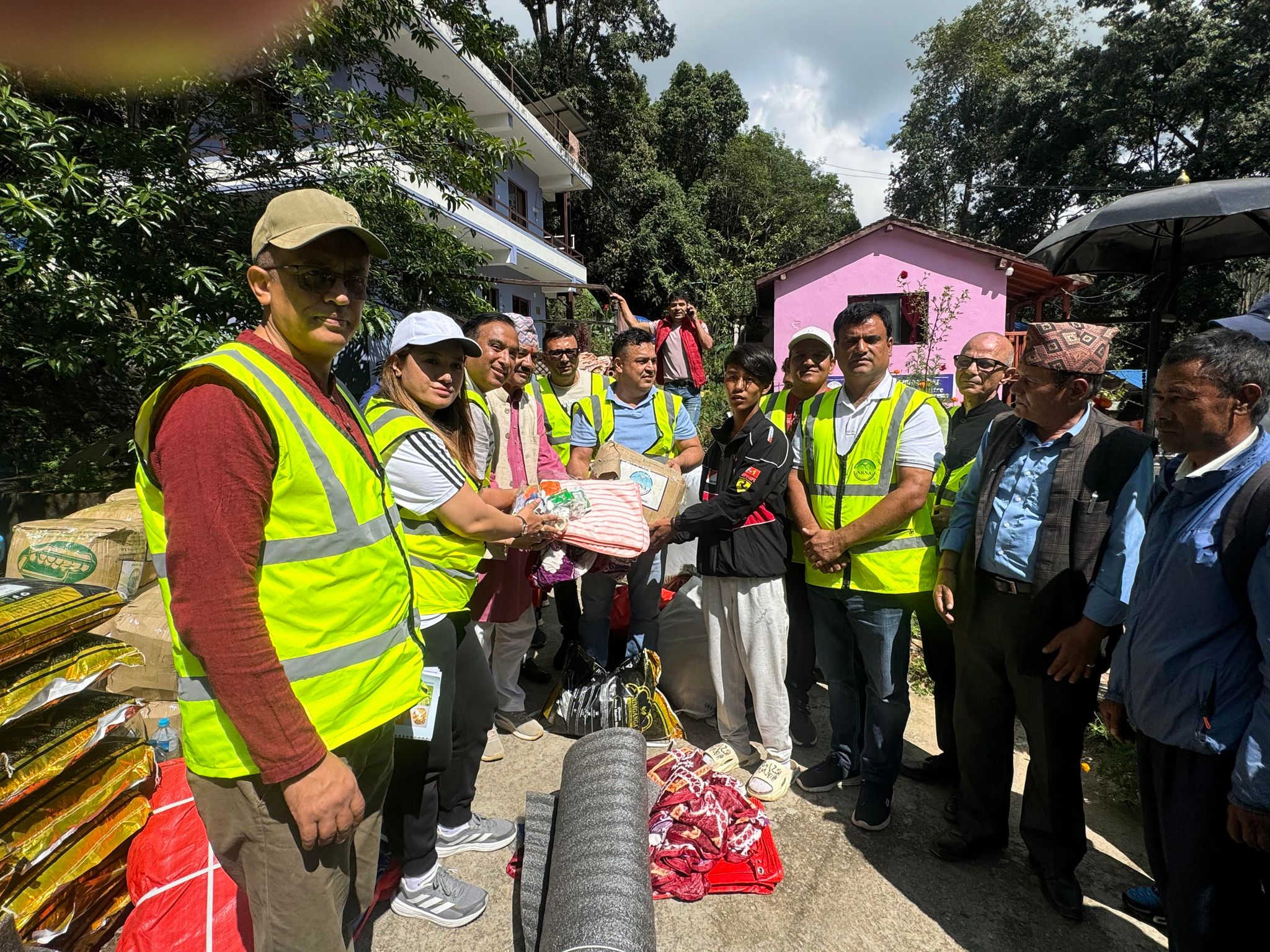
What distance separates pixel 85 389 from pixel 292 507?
5.10 metres

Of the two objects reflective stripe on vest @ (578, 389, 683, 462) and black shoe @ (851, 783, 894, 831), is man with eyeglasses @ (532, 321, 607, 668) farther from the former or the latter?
black shoe @ (851, 783, 894, 831)

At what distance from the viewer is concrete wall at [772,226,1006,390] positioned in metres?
15.2

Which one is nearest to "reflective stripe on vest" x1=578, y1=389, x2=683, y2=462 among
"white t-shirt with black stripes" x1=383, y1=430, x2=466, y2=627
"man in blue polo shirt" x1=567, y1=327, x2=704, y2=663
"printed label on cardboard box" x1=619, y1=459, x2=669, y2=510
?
"man in blue polo shirt" x1=567, y1=327, x2=704, y2=663

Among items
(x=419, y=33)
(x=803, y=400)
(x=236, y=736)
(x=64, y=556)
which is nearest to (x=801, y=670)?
(x=803, y=400)

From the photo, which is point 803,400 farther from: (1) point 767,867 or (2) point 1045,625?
(1) point 767,867

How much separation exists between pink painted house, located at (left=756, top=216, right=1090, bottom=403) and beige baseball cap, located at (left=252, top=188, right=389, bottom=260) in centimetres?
1429

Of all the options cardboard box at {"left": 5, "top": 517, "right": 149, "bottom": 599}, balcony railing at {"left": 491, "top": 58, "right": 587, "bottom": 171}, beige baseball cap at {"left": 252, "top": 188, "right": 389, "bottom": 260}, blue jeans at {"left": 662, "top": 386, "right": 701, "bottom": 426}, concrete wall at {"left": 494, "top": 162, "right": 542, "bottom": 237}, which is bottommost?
cardboard box at {"left": 5, "top": 517, "right": 149, "bottom": 599}

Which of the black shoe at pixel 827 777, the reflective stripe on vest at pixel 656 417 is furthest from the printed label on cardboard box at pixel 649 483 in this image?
the black shoe at pixel 827 777

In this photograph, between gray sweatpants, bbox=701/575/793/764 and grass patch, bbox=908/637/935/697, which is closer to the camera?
gray sweatpants, bbox=701/575/793/764

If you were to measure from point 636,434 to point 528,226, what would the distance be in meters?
16.3

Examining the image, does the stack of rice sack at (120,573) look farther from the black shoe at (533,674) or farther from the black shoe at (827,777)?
the black shoe at (827,777)

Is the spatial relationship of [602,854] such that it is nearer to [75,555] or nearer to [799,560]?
[799,560]

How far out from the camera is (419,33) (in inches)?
225

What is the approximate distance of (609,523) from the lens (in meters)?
3.00
